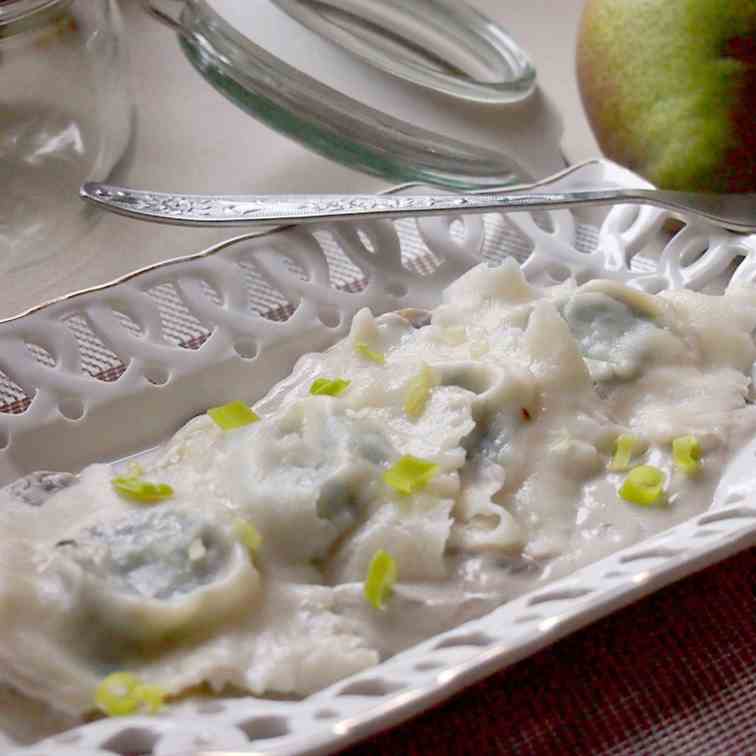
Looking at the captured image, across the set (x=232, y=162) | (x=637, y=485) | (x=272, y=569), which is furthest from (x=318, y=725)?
(x=232, y=162)

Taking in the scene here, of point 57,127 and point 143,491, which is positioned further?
point 57,127

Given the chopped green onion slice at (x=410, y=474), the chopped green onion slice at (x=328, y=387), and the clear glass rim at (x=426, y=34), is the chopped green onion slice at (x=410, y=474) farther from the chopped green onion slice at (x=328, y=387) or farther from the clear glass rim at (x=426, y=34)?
the clear glass rim at (x=426, y=34)

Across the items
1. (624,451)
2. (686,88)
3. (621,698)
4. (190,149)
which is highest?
(686,88)

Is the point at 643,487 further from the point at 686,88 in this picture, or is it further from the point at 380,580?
the point at 686,88

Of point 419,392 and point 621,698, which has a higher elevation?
point 419,392

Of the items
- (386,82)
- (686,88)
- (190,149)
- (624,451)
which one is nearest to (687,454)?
(624,451)

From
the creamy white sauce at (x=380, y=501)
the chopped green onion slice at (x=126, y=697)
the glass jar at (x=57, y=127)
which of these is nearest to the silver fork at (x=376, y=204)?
the creamy white sauce at (x=380, y=501)
